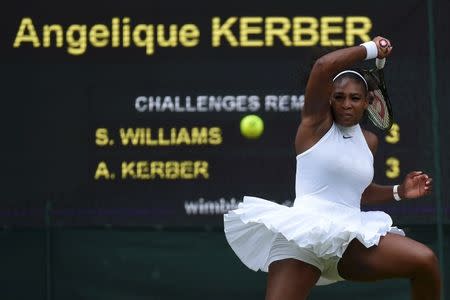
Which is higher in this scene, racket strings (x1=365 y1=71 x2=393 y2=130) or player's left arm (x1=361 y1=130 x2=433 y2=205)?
racket strings (x1=365 y1=71 x2=393 y2=130)

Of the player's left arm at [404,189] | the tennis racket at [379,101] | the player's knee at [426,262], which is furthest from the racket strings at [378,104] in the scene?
the player's knee at [426,262]

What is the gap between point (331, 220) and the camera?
6.00 metres

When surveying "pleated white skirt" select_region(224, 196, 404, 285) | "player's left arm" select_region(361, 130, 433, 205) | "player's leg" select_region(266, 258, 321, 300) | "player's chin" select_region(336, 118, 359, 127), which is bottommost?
"player's leg" select_region(266, 258, 321, 300)

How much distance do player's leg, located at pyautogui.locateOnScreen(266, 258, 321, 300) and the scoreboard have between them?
2.19 meters

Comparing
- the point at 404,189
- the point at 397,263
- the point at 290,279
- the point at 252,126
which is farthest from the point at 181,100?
the point at 397,263

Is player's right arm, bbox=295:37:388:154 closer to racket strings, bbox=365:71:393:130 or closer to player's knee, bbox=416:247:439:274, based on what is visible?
racket strings, bbox=365:71:393:130

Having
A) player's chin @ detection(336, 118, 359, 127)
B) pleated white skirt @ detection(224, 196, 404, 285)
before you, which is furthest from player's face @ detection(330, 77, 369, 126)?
pleated white skirt @ detection(224, 196, 404, 285)

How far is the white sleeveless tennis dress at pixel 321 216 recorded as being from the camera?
233 inches

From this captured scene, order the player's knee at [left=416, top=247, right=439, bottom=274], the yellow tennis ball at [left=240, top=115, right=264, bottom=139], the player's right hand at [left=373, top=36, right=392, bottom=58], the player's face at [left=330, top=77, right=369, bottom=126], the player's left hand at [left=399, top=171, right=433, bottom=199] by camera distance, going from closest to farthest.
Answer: the player's knee at [left=416, top=247, right=439, bottom=274], the player's right hand at [left=373, top=36, right=392, bottom=58], the player's face at [left=330, top=77, right=369, bottom=126], the player's left hand at [left=399, top=171, right=433, bottom=199], the yellow tennis ball at [left=240, top=115, right=264, bottom=139]

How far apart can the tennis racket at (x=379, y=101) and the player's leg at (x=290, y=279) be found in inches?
36.5

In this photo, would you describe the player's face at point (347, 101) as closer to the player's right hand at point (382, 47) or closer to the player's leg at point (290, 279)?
the player's right hand at point (382, 47)

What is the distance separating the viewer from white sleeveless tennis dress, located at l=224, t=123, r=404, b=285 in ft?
19.4

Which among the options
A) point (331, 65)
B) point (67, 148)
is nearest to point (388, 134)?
point (67, 148)

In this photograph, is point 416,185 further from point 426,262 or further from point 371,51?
point 371,51
